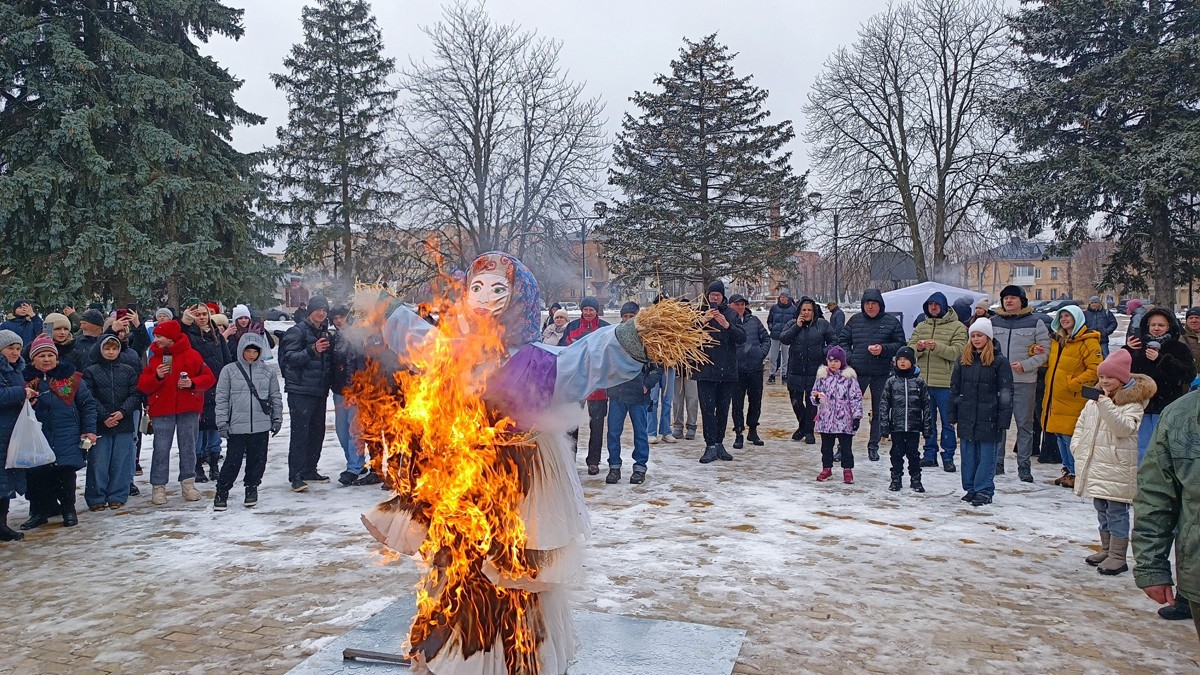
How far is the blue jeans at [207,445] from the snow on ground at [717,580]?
706 mm

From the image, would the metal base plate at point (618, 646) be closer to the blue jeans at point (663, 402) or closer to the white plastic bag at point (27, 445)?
the white plastic bag at point (27, 445)

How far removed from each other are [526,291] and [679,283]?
27510mm

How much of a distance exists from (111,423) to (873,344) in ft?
28.0

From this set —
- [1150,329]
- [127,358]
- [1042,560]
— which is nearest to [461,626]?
[1042,560]

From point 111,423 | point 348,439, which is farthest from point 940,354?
point 111,423

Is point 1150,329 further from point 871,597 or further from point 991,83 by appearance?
point 991,83

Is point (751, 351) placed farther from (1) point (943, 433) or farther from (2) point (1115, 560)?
(2) point (1115, 560)

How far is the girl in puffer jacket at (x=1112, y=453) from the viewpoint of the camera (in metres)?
5.72

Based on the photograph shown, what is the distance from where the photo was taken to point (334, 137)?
27.5m

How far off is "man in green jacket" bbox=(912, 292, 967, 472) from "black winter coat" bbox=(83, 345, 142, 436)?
8.52 m

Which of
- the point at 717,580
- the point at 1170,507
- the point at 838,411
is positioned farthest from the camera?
the point at 838,411

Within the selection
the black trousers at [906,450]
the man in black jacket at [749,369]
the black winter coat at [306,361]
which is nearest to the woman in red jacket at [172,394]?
the black winter coat at [306,361]

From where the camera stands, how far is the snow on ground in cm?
449

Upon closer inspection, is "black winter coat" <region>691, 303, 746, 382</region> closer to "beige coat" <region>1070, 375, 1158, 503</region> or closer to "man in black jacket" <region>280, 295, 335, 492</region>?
"beige coat" <region>1070, 375, 1158, 503</region>
